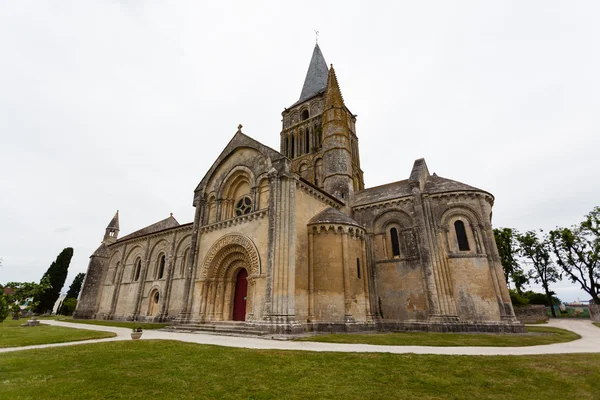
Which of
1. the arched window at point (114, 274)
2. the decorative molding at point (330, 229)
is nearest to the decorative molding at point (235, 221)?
the decorative molding at point (330, 229)

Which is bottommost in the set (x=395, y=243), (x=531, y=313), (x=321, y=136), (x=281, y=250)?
(x=531, y=313)

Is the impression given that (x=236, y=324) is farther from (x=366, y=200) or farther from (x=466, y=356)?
(x=366, y=200)

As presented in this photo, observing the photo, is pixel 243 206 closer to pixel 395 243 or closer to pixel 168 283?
pixel 395 243

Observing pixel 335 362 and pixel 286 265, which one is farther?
pixel 286 265

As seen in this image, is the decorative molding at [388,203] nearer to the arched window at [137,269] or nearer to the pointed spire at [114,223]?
the arched window at [137,269]

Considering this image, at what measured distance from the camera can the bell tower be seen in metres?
26.5

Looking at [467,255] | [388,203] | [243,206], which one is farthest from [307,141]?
[467,255]

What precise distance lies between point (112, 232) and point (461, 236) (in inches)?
1589

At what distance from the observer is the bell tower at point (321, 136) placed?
86.9 feet

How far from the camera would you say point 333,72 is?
30.2 metres

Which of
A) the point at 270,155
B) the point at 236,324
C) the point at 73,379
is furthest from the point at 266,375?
the point at 270,155

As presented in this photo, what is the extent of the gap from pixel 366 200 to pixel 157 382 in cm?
2043

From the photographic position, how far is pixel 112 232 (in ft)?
124

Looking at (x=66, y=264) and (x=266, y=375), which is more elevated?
(x=66, y=264)
